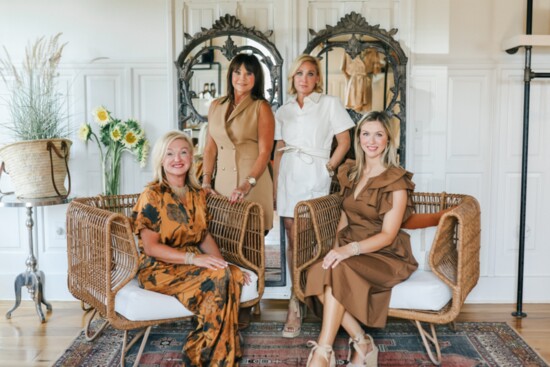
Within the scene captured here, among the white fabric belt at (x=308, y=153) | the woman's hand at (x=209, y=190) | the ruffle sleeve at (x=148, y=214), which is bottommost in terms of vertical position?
the ruffle sleeve at (x=148, y=214)

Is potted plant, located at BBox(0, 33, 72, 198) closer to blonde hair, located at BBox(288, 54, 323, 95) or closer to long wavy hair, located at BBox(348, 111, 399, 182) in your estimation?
blonde hair, located at BBox(288, 54, 323, 95)

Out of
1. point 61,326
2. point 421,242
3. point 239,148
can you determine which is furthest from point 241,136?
point 61,326

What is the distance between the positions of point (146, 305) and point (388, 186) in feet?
3.85

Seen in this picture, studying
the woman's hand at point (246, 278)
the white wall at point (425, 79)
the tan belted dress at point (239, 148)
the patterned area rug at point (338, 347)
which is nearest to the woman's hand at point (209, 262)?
the woman's hand at point (246, 278)

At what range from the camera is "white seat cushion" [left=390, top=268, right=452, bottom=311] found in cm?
236

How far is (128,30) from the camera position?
3426 mm

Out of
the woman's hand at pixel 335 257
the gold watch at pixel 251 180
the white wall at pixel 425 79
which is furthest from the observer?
the white wall at pixel 425 79

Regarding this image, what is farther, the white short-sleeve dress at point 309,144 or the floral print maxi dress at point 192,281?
the white short-sleeve dress at point 309,144

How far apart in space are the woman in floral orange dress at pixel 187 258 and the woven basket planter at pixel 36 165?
0.95 metres

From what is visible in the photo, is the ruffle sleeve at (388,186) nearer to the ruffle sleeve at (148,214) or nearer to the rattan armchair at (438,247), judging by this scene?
the rattan armchair at (438,247)

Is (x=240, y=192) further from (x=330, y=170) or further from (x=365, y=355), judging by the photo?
(x=365, y=355)

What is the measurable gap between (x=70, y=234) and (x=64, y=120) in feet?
3.81

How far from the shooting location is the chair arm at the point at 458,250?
230 centimetres

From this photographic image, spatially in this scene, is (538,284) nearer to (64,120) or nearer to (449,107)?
(449,107)
